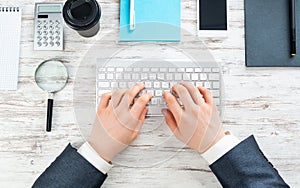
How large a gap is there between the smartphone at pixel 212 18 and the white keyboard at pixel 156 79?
0.10m

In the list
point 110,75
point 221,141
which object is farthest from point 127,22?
point 221,141

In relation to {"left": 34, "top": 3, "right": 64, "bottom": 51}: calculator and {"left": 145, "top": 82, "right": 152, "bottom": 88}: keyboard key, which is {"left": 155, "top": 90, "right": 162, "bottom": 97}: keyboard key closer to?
{"left": 145, "top": 82, "right": 152, "bottom": 88}: keyboard key

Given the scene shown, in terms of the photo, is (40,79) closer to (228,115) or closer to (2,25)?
(2,25)

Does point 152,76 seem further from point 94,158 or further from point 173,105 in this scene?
point 94,158

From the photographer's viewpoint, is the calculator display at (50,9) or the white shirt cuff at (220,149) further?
the calculator display at (50,9)

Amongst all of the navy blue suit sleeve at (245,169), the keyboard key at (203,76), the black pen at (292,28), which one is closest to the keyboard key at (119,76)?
the keyboard key at (203,76)

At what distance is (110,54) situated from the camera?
1062 mm

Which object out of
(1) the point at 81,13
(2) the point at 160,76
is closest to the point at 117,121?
(2) the point at 160,76

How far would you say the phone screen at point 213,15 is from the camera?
1065 millimetres

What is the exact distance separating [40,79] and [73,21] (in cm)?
20

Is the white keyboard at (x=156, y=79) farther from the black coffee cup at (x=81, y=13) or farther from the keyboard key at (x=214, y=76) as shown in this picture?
the black coffee cup at (x=81, y=13)

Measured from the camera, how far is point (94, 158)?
95 centimetres

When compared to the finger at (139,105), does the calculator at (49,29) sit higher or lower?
higher

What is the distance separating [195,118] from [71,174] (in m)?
0.31
